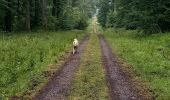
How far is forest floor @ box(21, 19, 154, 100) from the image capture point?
13.6 metres

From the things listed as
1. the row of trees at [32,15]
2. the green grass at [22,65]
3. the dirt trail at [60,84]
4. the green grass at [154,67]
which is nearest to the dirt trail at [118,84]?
the green grass at [154,67]

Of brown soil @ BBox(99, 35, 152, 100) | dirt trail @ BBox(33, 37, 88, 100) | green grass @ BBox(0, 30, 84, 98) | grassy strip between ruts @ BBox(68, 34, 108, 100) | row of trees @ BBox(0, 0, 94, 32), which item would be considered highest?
row of trees @ BBox(0, 0, 94, 32)

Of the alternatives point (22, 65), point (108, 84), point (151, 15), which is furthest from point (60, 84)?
point (151, 15)

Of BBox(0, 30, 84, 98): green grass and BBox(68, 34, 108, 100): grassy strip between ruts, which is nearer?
BBox(68, 34, 108, 100): grassy strip between ruts

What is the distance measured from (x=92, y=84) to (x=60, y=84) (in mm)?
1471

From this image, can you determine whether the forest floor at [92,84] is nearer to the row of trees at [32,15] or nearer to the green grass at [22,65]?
the green grass at [22,65]

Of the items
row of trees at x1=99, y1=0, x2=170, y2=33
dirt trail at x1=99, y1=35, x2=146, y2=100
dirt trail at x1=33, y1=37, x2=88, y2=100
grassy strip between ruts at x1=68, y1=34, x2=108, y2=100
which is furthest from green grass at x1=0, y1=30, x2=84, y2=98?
row of trees at x1=99, y1=0, x2=170, y2=33

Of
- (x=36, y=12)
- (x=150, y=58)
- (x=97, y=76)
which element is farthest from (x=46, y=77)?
(x=36, y=12)

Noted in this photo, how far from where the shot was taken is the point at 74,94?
1368cm

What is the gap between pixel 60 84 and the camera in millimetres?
15531

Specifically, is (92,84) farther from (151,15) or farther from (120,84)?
(151,15)

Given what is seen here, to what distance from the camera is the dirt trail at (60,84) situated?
44.0ft

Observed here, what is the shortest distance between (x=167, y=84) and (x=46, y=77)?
19.4 ft

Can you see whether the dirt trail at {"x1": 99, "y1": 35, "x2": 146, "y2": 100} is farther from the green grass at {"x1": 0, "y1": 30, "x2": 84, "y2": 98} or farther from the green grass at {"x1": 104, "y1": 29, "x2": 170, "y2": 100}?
the green grass at {"x1": 0, "y1": 30, "x2": 84, "y2": 98}
